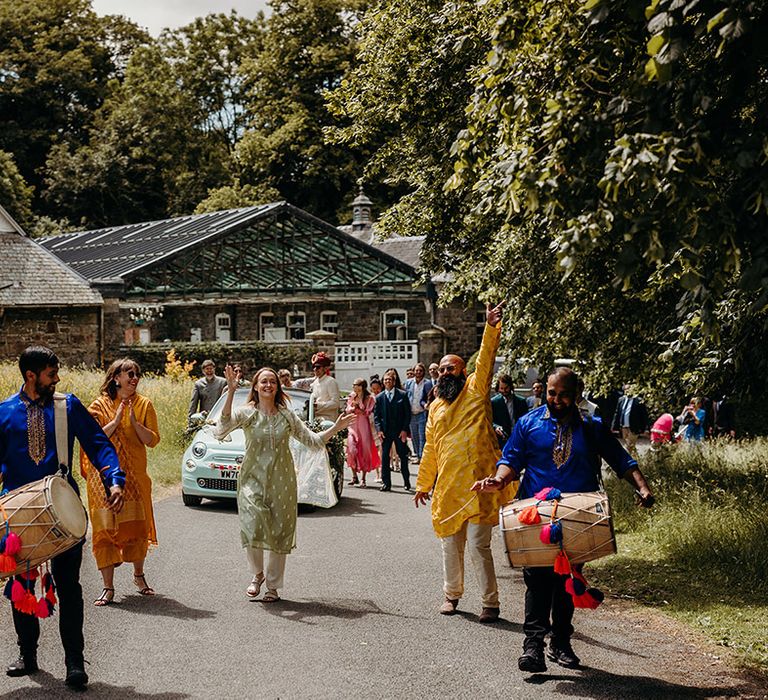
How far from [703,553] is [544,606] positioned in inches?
154

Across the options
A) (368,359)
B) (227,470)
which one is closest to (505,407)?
(227,470)

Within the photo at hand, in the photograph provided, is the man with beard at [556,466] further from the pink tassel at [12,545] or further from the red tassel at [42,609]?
the pink tassel at [12,545]

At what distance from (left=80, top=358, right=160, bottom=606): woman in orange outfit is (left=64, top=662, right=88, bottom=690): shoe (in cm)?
228

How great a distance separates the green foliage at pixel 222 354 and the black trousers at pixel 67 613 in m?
23.5

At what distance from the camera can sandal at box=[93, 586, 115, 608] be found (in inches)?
316

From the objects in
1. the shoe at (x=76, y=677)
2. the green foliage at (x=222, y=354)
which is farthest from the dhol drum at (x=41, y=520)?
the green foliage at (x=222, y=354)

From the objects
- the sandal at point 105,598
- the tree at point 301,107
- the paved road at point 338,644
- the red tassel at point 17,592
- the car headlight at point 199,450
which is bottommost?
the paved road at point 338,644

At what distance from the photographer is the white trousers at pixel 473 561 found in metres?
7.70

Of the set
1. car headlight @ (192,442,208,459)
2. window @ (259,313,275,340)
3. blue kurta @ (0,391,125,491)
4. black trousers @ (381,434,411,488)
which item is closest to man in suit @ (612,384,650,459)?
black trousers @ (381,434,411,488)

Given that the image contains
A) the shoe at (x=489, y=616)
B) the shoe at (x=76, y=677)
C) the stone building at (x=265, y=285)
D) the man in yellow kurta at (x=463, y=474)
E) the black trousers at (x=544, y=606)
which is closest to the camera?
the shoe at (x=76, y=677)

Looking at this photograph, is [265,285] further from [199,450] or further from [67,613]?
[67,613]

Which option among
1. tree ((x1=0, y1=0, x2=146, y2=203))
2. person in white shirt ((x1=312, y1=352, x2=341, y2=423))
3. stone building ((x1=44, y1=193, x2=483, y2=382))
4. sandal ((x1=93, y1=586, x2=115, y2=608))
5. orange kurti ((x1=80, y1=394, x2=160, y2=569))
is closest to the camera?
sandal ((x1=93, y1=586, x2=115, y2=608))

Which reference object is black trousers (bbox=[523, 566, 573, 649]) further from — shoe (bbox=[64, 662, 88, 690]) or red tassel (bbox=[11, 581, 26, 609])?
red tassel (bbox=[11, 581, 26, 609])

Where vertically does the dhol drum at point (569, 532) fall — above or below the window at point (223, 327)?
below
